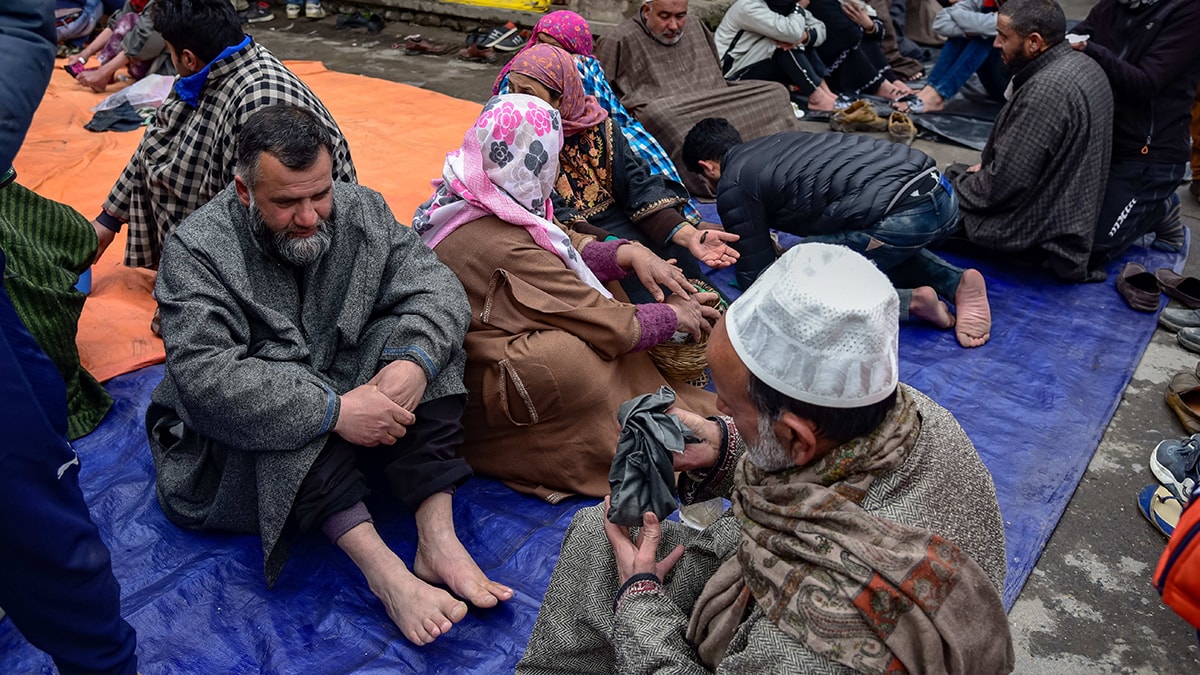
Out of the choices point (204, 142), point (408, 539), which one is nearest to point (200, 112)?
point (204, 142)

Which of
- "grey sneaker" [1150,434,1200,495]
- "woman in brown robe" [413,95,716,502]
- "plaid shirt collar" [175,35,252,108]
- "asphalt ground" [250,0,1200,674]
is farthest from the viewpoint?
"plaid shirt collar" [175,35,252,108]

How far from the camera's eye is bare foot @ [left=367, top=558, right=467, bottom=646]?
2139 millimetres

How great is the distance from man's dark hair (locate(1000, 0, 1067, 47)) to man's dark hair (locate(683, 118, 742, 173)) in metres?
1.21

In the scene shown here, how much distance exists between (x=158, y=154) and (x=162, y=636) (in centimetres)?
178

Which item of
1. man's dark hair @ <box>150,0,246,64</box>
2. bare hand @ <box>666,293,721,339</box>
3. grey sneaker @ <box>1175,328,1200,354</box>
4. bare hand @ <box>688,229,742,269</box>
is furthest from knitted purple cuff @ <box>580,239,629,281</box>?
grey sneaker @ <box>1175,328,1200,354</box>

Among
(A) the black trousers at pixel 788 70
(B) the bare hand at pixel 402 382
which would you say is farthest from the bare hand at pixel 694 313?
(A) the black trousers at pixel 788 70

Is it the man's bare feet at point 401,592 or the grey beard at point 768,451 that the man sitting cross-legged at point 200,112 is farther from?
the grey beard at point 768,451

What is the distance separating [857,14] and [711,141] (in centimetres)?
305

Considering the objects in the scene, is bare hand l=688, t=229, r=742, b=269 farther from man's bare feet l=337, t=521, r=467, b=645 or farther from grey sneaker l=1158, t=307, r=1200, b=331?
grey sneaker l=1158, t=307, r=1200, b=331

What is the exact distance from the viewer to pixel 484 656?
2172 mm

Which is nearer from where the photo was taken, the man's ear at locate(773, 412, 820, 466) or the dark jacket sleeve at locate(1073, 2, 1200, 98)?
the man's ear at locate(773, 412, 820, 466)

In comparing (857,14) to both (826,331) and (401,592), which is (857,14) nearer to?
(401,592)

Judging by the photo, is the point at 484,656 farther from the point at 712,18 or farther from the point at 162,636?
the point at 712,18

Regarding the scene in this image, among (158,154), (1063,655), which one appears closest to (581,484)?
(1063,655)
